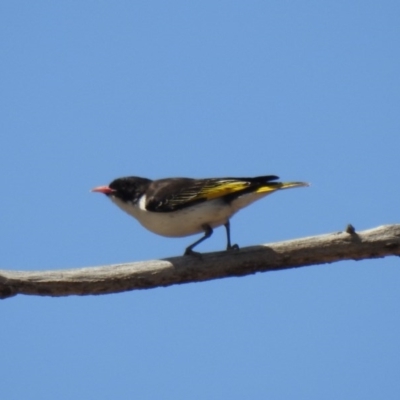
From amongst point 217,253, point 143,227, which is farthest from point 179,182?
point 217,253

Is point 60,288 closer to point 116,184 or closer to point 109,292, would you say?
point 109,292

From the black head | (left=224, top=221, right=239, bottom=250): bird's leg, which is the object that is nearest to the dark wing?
the black head

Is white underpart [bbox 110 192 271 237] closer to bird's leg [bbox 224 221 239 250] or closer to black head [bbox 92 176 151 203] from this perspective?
bird's leg [bbox 224 221 239 250]

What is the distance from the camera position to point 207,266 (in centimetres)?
794

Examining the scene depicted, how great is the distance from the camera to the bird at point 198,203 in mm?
8641

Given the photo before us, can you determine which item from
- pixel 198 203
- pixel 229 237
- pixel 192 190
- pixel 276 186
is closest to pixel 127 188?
pixel 192 190

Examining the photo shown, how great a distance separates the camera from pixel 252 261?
7.93m

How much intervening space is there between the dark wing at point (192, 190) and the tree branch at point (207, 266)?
3.03 ft

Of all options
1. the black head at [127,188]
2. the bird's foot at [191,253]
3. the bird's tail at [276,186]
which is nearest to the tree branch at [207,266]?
the bird's foot at [191,253]

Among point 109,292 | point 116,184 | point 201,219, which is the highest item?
point 116,184

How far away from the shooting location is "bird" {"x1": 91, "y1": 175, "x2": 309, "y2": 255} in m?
8.64

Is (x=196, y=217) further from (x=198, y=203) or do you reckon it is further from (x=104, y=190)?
(x=104, y=190)

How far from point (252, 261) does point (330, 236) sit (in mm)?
795

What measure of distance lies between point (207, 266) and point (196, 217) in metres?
0.95
